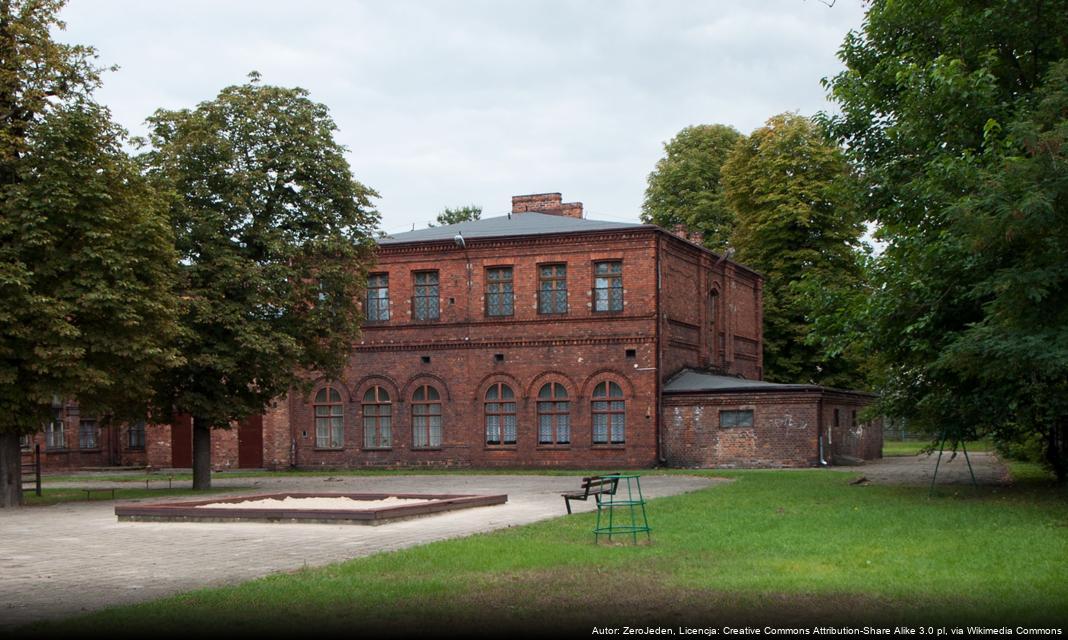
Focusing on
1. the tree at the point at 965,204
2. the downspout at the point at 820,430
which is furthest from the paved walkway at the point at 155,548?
the downspout at the point at 820,430

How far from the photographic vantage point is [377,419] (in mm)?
42750

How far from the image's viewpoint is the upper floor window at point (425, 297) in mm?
42094

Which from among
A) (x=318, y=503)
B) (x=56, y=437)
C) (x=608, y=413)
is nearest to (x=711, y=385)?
(x=608, y=413)

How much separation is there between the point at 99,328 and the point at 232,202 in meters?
7.30

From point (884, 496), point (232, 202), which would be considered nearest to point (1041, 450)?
point (884, 496)

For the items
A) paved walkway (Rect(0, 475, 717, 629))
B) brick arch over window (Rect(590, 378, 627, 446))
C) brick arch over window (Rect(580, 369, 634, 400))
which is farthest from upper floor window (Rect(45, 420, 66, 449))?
brick arch over window (Rect(590, 378, 627, 446))

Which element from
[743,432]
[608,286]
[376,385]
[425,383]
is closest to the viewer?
[743,432]

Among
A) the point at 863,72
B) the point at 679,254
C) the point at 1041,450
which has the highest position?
the point at 863,72

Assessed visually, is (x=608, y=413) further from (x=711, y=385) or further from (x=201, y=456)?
(x=201, y=456)

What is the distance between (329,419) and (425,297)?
650 cm

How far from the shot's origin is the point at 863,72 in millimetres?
25016

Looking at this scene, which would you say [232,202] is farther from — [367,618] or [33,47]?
[367,618]

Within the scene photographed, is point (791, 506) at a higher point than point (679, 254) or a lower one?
lower

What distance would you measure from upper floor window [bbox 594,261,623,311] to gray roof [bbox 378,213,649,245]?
146 centimetres
